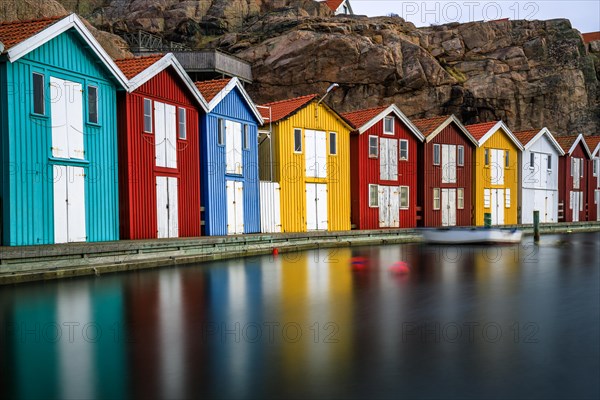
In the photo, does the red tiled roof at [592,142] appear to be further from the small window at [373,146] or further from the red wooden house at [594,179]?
the small window at [373,146]

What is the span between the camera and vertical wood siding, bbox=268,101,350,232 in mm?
36781

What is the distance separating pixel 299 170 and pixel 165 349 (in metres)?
27.4

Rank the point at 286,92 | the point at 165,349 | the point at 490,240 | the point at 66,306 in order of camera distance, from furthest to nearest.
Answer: the point at 286,92 → the point at 490,240 → the point at 66,306 → the point at 165,349

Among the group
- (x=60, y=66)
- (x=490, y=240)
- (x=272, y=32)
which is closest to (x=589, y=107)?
(x=272, y=32)

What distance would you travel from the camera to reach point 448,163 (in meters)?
47.3

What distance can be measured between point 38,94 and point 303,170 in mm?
17947

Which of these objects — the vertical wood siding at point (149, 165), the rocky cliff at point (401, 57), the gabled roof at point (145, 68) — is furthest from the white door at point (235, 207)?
the rocky cliff at point (401, 57)

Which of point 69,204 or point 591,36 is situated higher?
point 591,36

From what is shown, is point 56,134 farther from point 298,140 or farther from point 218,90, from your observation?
point 298,140

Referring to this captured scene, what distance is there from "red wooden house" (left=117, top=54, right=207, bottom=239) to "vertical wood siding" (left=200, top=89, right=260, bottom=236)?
521 mm

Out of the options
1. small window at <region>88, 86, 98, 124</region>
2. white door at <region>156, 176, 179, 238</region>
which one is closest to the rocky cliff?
white door at <region>156, 176, 179, 238</region>

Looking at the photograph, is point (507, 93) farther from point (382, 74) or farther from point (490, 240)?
point (490, 240)

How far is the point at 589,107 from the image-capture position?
75.8m

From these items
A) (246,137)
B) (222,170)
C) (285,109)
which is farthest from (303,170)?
(222,170)
